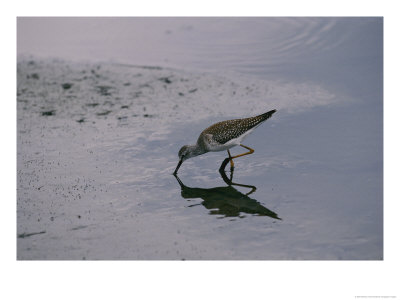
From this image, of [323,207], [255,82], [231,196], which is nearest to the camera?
[323,207]

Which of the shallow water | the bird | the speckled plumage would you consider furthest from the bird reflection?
the speckled plumage

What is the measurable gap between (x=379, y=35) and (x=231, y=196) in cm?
966

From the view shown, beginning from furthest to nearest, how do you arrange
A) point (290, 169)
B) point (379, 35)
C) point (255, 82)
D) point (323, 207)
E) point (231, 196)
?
1. point (379, 35)
2. point (255, 82)
3. point (290, 169)
4. point (231, 196)
5. point (323, 207)

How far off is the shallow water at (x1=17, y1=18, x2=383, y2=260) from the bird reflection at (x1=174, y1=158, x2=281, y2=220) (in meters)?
0.04

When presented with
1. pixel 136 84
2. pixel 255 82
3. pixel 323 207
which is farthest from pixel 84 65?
pixel 323 207

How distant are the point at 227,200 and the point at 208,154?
2.41m

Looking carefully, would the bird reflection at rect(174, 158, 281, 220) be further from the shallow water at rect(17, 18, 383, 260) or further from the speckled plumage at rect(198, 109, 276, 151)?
the speckled plumage at rect(198, 109, 276, 151)

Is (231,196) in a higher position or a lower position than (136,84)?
lower

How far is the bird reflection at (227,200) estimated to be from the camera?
8.34 m

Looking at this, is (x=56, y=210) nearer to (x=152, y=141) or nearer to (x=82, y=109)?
(x=152, y=141)

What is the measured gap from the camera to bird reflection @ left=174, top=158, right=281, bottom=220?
8.34m

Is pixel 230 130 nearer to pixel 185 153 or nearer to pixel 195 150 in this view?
pixel 195 150

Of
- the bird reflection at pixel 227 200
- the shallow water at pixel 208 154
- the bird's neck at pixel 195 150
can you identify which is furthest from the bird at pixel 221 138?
the bird reflection at pixel 227 200

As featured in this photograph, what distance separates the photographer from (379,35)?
15.6 metres
